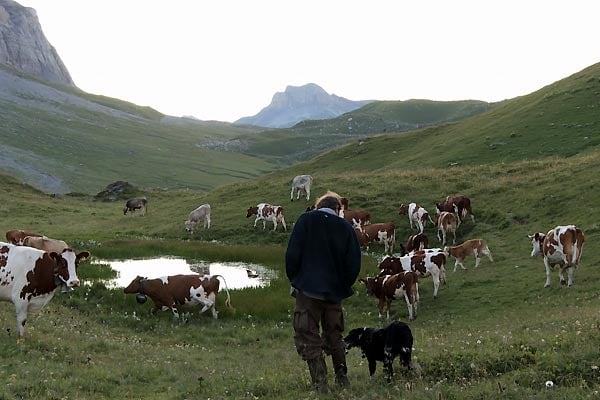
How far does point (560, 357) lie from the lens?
797 centimetres

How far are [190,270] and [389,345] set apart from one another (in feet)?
52.4

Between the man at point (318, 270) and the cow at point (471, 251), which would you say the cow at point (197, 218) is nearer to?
the cow at point (471, 251)

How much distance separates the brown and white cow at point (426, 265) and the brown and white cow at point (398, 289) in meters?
1.81

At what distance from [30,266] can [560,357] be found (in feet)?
35.0

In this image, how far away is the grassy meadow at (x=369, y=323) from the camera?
8.35 metres

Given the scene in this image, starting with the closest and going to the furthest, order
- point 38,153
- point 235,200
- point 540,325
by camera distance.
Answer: point 540,325, point 235,200, point 38,153

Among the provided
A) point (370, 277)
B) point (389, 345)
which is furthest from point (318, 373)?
point (370, 277)

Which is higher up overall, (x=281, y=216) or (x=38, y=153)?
(x=38, y=153)

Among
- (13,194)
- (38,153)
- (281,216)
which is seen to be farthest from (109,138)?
(281,216)

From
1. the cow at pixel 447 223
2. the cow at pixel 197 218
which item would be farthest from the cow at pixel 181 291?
the cow at pixel 197 218

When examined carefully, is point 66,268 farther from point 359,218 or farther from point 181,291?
point 359,218

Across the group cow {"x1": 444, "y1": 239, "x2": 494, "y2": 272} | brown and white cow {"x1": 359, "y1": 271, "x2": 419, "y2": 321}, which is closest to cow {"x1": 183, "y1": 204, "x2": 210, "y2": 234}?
cow {"x1": 444, "y1": 239, "x2": 494, "y2": 272}

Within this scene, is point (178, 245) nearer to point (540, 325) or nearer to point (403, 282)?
point (403, 282)

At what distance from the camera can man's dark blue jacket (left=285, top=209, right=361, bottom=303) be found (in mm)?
8227
